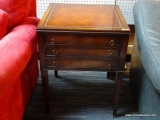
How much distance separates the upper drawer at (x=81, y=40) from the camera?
44.2 inches

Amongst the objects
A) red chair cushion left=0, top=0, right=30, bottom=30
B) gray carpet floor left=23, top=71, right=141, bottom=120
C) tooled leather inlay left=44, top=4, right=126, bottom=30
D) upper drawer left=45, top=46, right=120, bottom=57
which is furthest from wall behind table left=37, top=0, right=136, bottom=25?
upper drawer left=45, top=46, right=120, bottom=57

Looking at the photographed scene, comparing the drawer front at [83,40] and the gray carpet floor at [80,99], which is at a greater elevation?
the drawer front at [83,40]

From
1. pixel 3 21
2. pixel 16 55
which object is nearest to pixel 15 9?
pixel 3 21

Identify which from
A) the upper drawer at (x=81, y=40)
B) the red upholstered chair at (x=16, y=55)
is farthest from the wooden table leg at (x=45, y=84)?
the upper drawer at (x=81, y=40)

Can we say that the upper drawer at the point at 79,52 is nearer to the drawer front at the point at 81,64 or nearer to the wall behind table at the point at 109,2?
the drawer front at the point at 81,64

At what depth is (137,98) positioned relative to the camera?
1.45 m

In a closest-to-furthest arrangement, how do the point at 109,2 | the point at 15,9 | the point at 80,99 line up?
the point at 15,9 → the point at 80,99 → the point at 109,2

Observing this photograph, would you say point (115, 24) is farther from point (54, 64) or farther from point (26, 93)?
point (26, 93)

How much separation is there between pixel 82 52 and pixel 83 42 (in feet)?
0.20

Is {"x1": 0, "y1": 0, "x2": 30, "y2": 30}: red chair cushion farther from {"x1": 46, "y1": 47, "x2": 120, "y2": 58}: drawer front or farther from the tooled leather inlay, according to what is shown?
{"x1": 46, "y1": 47, "x2": 120, "y2": 58}: drawer front

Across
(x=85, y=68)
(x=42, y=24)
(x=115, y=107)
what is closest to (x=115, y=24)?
(x=85, y=68)

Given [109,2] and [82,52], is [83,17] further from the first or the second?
[109,2]

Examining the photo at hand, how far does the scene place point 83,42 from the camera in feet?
3.72

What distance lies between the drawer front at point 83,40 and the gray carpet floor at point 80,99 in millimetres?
546
